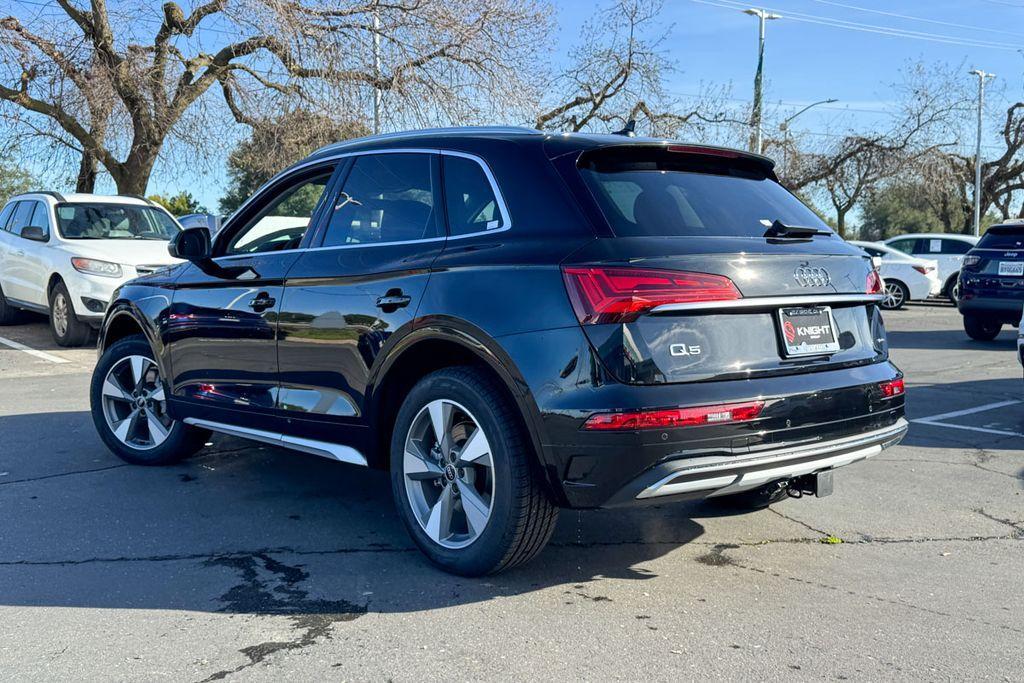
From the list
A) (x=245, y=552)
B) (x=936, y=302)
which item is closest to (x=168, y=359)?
(x=245, y=552)

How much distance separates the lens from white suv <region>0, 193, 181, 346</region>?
11992mm

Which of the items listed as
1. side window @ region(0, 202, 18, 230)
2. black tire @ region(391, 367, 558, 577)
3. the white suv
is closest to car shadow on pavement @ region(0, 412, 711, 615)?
black tire @ region(391, 367, 558, 577)

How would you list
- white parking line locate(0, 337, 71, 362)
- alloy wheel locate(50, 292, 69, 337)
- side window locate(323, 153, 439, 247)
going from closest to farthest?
side window locate(323, 153, 439, 247), white parking line locate(0, 337, 71, 362), alloy wheel locate(50, 292, 69, 337)

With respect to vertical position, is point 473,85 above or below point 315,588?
above

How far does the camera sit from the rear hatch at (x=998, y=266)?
1331 cm

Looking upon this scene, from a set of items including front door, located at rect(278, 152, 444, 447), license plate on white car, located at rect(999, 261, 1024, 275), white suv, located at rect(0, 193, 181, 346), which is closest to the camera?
front door, located at rect(278, 152, 444, 447)

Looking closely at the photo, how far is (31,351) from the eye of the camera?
1213 cm

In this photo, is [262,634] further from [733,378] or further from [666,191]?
[666,191]

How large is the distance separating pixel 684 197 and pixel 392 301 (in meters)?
1.28

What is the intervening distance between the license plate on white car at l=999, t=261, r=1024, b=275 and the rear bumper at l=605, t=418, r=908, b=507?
35.7 feet

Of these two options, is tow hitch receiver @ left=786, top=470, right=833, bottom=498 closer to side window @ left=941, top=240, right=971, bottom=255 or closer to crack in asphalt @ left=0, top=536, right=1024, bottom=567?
crack in asphalt @ left=0, top=536, right=1024, bottom=567

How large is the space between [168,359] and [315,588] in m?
2.20

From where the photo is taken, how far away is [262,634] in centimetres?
346

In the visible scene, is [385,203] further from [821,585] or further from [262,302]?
[821,585]
